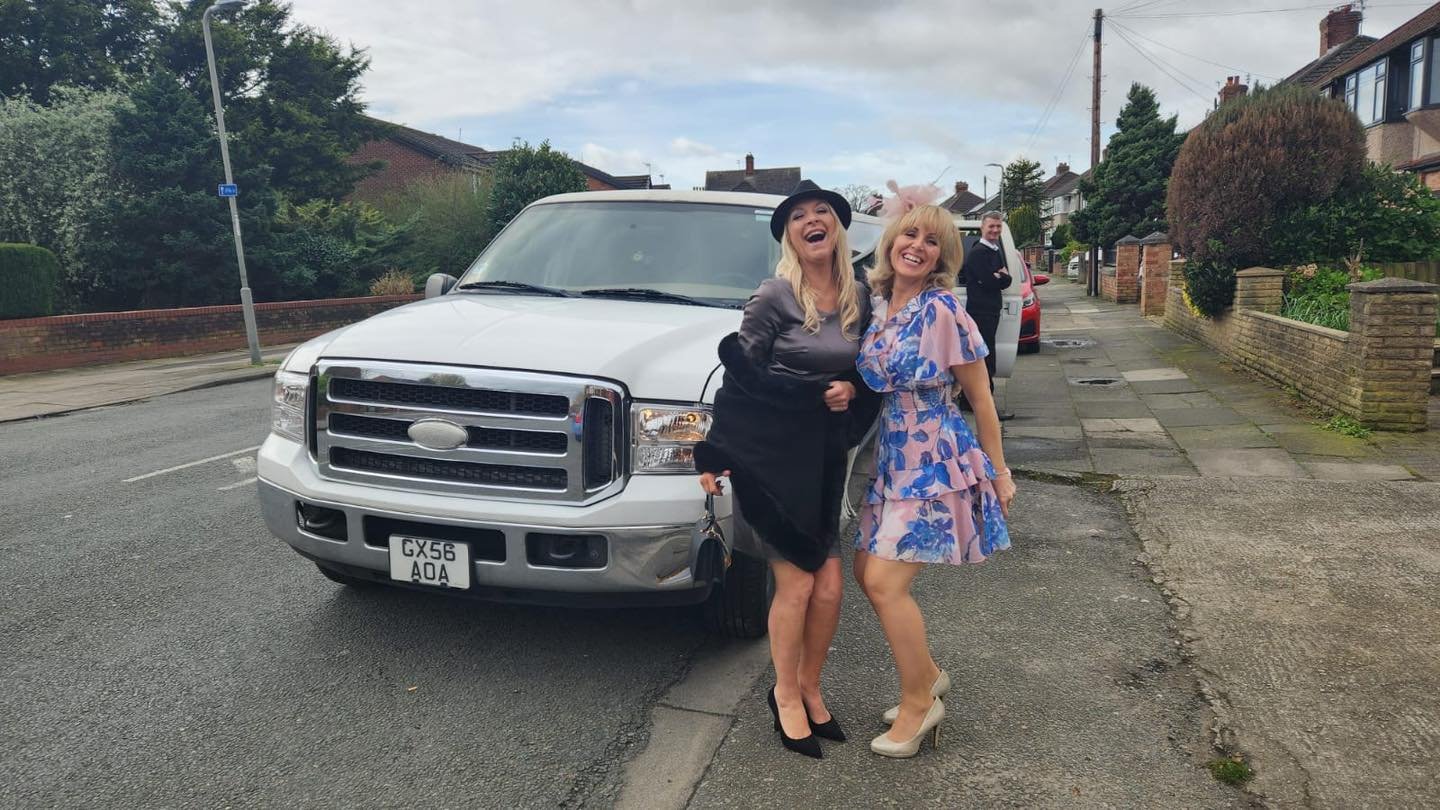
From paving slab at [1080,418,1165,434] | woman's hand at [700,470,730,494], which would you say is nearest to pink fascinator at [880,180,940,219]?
woman's hand at [700,470,730,494]

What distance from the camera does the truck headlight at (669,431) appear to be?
331cm

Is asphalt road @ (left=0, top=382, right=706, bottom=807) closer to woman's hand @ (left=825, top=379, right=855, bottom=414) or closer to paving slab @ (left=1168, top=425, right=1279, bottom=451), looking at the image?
woman's hand @ (left=825, top=379, right=855, bottom=414)

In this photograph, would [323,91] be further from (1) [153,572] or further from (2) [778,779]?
(2) [778,779]

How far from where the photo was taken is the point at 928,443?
118 inches

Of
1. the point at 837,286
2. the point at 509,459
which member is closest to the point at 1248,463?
the point at 837,286

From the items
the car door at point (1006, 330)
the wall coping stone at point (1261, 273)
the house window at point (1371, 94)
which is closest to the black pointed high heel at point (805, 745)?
the car door at point (1006, 330)

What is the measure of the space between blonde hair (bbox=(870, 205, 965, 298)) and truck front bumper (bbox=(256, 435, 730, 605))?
3.07 ft

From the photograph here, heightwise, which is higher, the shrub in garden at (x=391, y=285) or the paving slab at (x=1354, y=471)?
the shrub in garden at (x=391, y=285)

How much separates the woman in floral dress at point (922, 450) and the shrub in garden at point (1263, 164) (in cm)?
1020

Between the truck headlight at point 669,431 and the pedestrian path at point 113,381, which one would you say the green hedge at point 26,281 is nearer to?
the pedestrian path at point 113,381

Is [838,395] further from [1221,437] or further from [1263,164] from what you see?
[1263,164]

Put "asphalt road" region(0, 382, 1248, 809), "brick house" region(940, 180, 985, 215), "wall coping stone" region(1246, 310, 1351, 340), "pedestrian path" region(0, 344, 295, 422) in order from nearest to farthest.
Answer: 1. "asphalt road" region(0, 382, 1248, 809)
2. "wall coping stone" region(1246, 310, 1351, 340)
3. "pedestrian path" region(0, 344, 295, 422)
4. "brick house" region(940, 180, 985, 215)

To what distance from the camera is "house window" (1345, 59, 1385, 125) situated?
2812 cm

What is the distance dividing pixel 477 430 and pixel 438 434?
0.13 metres
